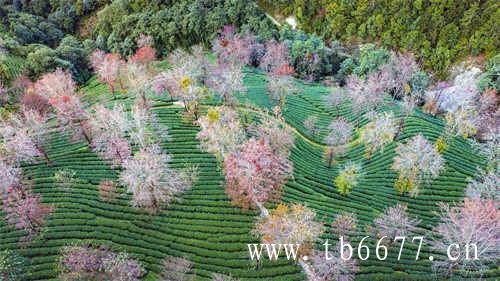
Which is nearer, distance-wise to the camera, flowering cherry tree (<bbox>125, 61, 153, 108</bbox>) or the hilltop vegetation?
the hilltop vegetation

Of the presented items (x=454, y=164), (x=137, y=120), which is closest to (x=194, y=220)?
(x=137, y=120)

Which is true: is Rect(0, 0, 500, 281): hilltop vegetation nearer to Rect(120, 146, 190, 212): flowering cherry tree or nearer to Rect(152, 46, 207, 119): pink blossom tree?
Rect(120, 146, 190, 212): flowering cherry tree

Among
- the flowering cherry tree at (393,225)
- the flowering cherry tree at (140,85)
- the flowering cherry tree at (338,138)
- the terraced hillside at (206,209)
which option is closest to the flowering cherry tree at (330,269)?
the terraced hillside at (206,209)

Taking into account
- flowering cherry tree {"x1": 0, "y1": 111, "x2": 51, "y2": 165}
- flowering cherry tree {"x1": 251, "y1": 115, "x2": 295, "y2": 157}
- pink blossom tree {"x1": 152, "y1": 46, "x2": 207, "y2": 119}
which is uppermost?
pink blossom tree {"x1": 152, "y1": 46, "x2": 207, "y2": 119}

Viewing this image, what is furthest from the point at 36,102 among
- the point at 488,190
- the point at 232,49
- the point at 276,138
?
the point at 488,190

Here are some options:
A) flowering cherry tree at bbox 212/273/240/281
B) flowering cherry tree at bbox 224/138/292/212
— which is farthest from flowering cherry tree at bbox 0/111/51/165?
flowering cherry tree at bbox 212/273/240/281

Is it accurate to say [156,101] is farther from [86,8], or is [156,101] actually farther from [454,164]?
[86,8]

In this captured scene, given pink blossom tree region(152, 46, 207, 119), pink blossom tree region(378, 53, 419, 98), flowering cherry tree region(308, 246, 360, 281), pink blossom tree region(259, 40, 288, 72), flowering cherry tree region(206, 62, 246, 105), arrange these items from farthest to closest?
pink blossom tree region(259, 40, 288, 72) → pink blossom tree region(378, 53, 419, 98) → flowering cherry tree region(206, 62, 246, 105) → pink blossom tree region(152, 46, 207, 119) → flowering cherry tree region(308, 246, 360, 281)

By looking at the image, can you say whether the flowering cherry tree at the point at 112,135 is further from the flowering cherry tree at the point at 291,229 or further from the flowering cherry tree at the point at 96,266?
the flowering cherry tree at the point at 291,229
